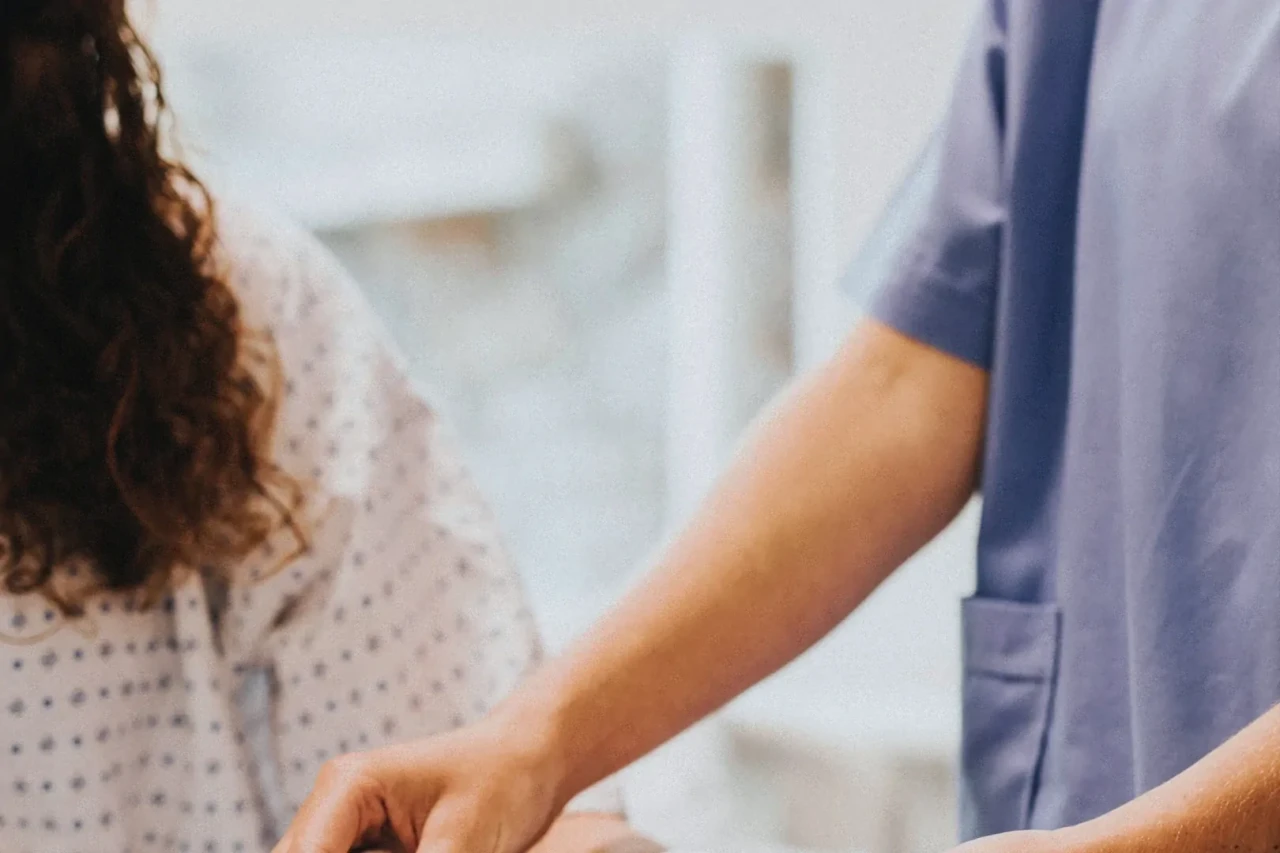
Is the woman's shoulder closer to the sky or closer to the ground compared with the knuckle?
closer to the sky

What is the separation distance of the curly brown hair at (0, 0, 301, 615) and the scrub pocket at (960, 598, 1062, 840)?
418mm

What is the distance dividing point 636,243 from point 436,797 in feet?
4.24

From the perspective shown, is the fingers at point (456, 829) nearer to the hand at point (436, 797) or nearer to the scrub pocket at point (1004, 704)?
the hand at point (436, 797)

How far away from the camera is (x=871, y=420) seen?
0.78m

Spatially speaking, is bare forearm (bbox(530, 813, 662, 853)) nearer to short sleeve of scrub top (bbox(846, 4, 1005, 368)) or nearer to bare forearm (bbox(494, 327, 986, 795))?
bare forearm (bbox(494, 327, 986, 795))

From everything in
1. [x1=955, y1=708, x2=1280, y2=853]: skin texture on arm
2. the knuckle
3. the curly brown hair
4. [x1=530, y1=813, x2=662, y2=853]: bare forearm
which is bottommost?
[x1=530, y1=813, x2=662, y2=853]: bare forearm

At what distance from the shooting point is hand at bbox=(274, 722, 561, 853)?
2.14 feet

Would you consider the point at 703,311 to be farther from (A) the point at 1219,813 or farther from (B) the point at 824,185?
(A) the point at 1219,813

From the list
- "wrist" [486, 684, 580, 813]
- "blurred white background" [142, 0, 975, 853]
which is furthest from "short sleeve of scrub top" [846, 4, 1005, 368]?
"blurred white background" [142, 0, 975, 853]

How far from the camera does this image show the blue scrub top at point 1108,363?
0.64m

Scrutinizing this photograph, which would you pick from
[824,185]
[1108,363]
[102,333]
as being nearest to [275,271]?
[102,333]

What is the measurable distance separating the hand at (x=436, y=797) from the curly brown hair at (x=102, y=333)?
216mm

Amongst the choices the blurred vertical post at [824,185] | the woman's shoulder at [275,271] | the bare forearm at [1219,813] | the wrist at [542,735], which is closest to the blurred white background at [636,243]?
the blurred vertical post at [824,185]

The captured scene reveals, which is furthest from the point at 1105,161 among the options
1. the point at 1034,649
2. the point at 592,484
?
the point at 592,484
